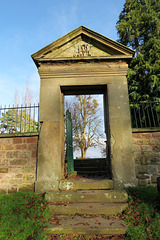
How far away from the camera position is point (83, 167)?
6855 millimetres

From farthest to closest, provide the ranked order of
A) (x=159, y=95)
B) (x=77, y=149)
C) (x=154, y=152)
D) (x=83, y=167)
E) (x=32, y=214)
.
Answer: (x=77, y=149), (x=159, y=95), (x=83, y=167), (x=154, y=152), (x=32, y=214)

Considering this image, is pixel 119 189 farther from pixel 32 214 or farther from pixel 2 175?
pixel 2 175

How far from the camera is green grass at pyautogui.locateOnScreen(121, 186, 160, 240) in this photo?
2625 millimetres

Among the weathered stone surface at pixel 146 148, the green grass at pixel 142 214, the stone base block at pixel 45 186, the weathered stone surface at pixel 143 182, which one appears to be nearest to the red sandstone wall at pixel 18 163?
the stone base block at pixel 45 186

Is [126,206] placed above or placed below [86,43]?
below

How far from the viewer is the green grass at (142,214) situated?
262 cm

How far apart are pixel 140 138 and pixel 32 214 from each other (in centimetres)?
341

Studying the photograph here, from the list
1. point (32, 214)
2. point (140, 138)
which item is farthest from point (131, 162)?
point (32, 214)

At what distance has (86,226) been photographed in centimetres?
283

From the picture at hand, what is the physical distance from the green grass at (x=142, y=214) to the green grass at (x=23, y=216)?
160 cm

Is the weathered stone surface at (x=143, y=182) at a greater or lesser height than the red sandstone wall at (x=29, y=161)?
lesser

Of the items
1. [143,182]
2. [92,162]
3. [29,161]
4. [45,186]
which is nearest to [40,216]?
[45,186]

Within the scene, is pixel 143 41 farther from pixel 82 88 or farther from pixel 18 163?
pixel 18 163

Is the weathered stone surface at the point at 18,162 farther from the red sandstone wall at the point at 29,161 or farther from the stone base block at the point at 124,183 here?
the stone base block at the point at 124,183
